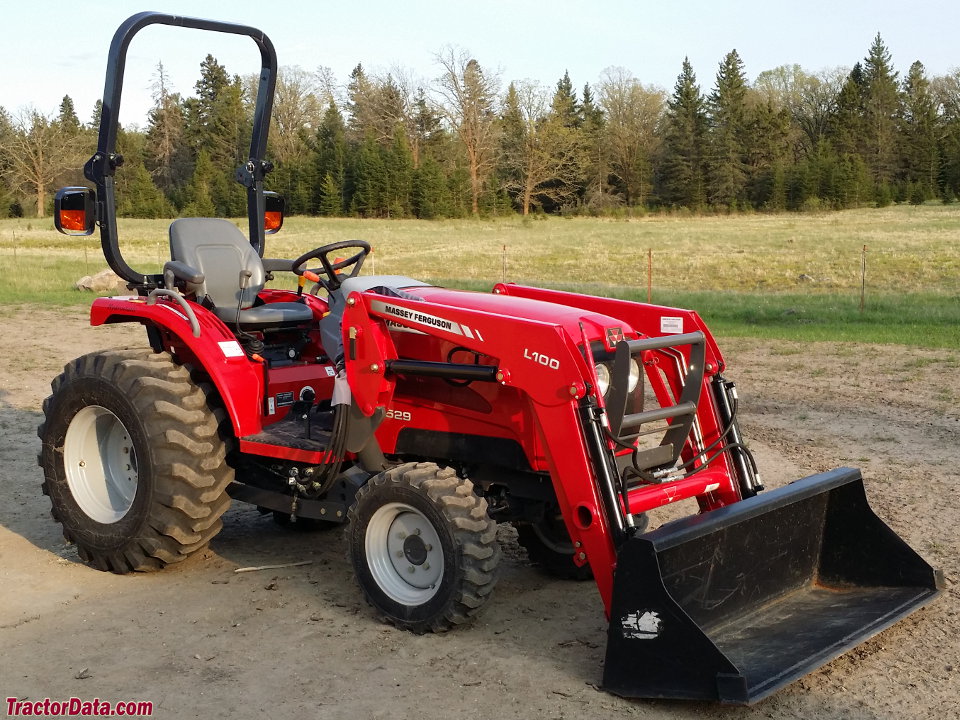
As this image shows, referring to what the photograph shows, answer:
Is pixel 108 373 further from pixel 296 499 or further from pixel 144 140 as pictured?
pixel 144 140

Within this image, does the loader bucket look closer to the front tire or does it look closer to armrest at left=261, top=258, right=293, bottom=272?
the front tire

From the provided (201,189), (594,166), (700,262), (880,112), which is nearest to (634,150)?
(594,166)

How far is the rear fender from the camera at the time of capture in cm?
526

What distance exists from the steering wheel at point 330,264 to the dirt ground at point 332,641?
60.0 inches

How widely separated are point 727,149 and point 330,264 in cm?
6587

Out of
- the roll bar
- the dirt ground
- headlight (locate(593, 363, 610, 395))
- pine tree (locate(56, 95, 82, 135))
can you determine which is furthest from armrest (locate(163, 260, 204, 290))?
pine tree (locate(56, 95, 82, 135))

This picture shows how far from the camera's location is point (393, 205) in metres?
60.7

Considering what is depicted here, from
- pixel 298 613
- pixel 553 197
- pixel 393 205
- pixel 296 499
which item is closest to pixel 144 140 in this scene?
pixel 296 499

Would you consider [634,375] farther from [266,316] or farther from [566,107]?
[566,107]

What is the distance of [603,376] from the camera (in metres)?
4.45

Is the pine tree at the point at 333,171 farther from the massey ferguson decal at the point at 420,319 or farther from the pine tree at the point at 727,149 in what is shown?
the massey ferguson decal at the point at 420,319

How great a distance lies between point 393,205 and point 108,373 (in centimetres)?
5611

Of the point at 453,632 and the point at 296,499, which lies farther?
the point at 296,499

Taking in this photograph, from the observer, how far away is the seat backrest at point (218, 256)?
18.8ft
